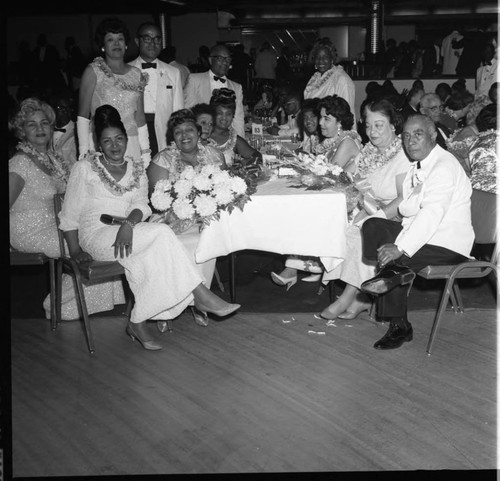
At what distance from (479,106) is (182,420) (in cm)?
468

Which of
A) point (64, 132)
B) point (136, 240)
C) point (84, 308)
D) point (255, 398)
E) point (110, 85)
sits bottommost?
point (255, 398)

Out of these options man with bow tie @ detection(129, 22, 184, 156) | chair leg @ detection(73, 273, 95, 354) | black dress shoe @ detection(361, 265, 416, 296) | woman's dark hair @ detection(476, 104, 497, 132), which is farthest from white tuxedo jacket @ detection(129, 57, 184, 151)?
black dress shoe @ detection(361, 265, 416, 296)

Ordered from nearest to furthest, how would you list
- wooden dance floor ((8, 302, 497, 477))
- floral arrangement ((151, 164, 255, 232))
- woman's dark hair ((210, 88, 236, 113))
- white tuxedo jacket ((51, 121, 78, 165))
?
1. wooden dance floor ((8, 302, 497, 477))
2. floral arrangement ((151, 164, 255, 232))
3. woman's dark hair ((210, 88, 236, 113))
4. white tuxedo jacket ((51, 121, 78, 165))

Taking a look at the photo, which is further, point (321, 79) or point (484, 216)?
point (321, 79)

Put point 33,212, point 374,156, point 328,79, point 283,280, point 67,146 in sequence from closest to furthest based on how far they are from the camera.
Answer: point 33,212, point 374,156, point 283,280, point 67,146, point 328,79

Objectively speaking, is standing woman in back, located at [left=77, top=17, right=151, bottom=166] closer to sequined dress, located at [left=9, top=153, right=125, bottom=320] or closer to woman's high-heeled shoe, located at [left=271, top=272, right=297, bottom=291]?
sequined dress, located at [left=9, top=153, right=125, bottom=320]

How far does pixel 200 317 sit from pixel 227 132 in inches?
65.4

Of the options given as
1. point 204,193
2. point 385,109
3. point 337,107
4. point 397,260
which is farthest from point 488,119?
point 204,193

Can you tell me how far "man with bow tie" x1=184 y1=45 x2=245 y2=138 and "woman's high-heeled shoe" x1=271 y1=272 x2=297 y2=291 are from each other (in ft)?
5.69

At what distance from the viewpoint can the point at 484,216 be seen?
380cm

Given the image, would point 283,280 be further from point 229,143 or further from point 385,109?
point 385,109

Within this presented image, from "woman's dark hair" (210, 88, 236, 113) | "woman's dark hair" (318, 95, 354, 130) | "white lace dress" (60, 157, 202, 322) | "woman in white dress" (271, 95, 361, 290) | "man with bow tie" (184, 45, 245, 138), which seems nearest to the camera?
"white lace dress" (60, 157, 202, 322)

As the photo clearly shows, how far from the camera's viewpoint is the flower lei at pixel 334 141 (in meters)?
4.75

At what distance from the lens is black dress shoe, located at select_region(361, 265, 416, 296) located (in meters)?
3.47
